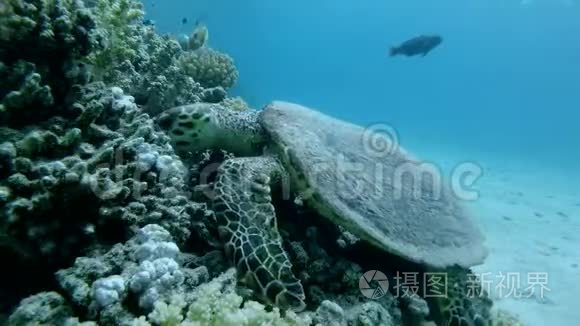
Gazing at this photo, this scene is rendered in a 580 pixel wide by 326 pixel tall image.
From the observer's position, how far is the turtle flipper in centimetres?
330

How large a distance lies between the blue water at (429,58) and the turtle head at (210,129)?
67.9 m

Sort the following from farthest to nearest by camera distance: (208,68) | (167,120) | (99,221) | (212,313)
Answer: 1. (208,68)
2. (167,120)
3. (99,221)
4. (212,313)

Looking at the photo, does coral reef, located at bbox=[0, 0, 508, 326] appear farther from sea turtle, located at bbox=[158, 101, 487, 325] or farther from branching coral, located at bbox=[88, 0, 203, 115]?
branching coral, located at bbox=[88, 0, 203, 115]

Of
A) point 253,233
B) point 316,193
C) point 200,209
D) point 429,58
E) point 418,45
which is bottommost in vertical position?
point 253,233

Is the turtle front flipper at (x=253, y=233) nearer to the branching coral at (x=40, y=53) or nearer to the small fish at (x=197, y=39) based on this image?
the branching coral at (x=40, y=53)

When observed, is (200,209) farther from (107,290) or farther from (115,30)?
(115,30)

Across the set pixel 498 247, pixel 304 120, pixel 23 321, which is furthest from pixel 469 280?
pixel 498 247

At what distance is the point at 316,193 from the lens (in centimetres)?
300

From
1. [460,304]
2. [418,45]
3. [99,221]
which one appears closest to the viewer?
[99,221]

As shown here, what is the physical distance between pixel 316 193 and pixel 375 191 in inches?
25.8

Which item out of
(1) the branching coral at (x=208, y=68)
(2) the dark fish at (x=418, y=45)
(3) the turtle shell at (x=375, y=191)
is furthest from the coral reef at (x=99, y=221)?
(2) the dark fish at (x=418, y=45)

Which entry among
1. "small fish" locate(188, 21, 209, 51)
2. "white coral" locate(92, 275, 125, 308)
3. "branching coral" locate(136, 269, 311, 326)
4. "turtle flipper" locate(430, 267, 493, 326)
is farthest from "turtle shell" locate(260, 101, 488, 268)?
"small fish" locate(188, 21, 209, 51)

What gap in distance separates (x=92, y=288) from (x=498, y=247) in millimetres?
7167

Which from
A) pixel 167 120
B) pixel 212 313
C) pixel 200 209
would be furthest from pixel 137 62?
pixel 212 313
